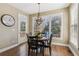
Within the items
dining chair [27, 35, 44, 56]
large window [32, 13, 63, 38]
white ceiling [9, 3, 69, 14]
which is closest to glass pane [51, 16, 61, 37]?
large window [32, 13, 63, 38]

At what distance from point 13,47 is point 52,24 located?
1793 mm

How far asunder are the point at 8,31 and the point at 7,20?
0.44 metres

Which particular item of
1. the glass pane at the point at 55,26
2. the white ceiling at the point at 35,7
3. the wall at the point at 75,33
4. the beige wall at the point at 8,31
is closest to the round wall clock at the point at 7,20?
the beige wall at the point at 8,31

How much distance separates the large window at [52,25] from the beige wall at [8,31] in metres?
0.82

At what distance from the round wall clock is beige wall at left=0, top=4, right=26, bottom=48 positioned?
114mm

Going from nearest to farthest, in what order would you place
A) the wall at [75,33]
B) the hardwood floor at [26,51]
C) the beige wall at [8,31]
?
the wall at [75,33] < the hardwood floor at [26,51] < the beige wall at [8,31]

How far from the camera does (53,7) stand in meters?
3.91

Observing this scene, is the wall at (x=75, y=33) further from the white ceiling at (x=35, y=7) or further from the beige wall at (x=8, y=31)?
the beige wall at (x=8, y=31)

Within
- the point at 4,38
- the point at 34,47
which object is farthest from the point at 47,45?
the point at 4,38

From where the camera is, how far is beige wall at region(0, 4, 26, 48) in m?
3.63

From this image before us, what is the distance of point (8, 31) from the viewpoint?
3850mm

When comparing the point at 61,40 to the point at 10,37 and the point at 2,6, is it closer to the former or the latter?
the point at 10,37

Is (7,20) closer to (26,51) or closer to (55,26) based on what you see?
(26,51)

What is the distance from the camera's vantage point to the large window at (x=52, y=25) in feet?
12.4
